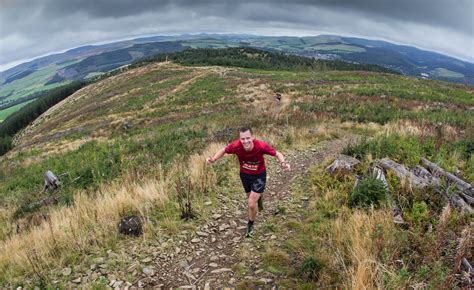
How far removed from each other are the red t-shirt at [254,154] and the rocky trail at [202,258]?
129cm

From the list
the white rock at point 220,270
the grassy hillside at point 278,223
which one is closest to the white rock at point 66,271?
the grassy hillside at point 278,223

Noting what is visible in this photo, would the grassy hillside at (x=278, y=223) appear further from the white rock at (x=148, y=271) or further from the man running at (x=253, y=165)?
the man running at (x=253, y=165)

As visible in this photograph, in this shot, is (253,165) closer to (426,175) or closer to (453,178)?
(426,175)

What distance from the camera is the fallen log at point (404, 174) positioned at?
6.50 m

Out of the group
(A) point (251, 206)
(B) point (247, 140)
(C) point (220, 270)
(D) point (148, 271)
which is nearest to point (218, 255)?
(C) point (220, 270)

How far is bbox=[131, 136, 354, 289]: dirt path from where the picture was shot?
16.4 feet

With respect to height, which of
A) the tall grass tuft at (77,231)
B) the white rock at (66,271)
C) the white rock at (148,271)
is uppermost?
the tall grass tuft at (77,231)

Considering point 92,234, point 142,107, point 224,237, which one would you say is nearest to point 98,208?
point 92,234

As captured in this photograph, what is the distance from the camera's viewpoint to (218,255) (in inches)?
224

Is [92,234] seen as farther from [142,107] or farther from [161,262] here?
[142,107]

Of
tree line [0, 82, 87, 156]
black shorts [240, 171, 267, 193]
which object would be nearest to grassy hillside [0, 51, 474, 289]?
black shorts [240, 171, 267, 193]

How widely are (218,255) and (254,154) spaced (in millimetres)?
2019

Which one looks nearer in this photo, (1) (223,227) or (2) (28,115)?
(1) (223,227)

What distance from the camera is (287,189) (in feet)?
28.3
